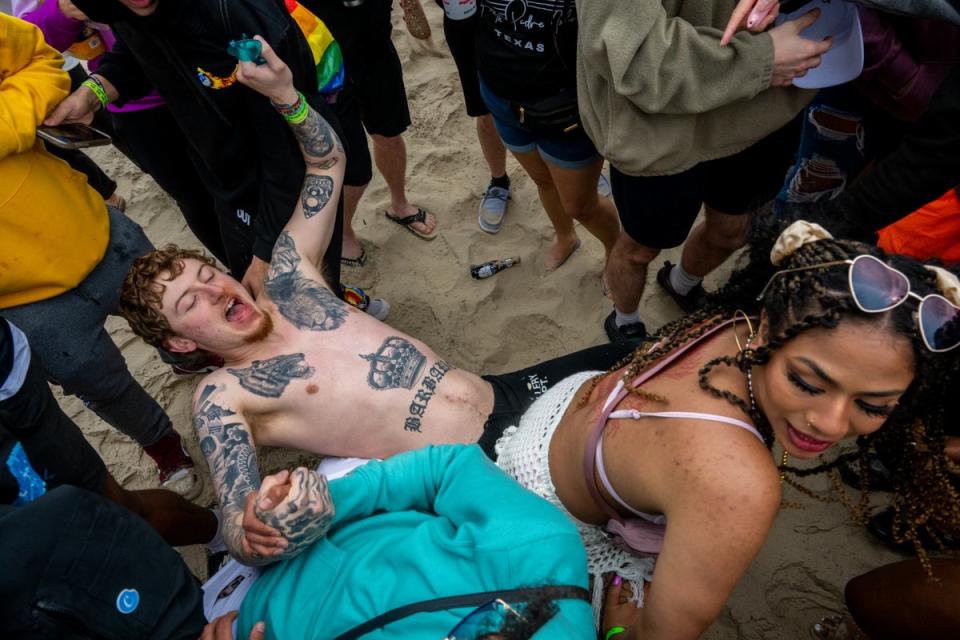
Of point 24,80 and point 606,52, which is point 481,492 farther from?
point 24,80

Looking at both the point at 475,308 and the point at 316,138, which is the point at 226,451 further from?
the point at 475,308

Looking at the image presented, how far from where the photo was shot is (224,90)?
205cm

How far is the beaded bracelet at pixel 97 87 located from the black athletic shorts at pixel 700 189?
1.93 meters

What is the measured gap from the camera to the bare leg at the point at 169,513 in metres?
2.09

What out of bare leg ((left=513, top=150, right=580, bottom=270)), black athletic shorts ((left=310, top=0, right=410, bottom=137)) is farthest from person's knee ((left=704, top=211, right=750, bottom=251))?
black athletic shorts ((left=310, top=0, right=410, bottom=137))

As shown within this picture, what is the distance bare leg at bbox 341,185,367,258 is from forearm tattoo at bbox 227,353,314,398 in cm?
138

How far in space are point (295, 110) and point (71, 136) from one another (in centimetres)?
84

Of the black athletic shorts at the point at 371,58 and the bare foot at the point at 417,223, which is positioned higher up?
the black athletic shorts at the point at 371,58

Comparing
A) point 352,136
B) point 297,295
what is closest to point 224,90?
Result: point 297,295

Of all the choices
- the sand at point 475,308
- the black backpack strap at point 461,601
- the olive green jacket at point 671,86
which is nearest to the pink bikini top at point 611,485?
the black backpack strap at point 461,601

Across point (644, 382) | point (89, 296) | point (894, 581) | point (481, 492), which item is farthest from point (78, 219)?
point (894, 581)

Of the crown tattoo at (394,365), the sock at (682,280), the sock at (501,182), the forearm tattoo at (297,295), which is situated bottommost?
the sock at (682,280)

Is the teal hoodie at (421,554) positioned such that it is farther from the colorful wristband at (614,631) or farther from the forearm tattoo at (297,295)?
the forearm tattoo at (297,295)

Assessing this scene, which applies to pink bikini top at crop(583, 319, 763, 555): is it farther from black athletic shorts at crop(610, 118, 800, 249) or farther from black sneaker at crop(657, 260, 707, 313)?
black sneaker at crop(657, 260, 707, 313)
